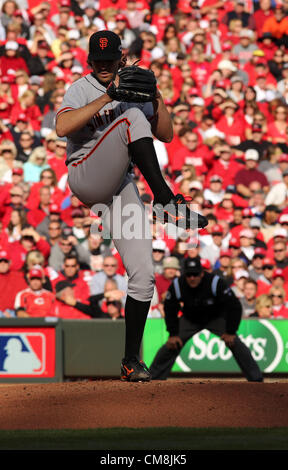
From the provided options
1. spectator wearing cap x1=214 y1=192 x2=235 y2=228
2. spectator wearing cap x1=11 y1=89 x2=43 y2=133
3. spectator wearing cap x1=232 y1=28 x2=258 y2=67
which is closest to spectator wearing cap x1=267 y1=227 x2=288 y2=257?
spectator wearing cap x1=214 y1=192 x2=235 y2=228

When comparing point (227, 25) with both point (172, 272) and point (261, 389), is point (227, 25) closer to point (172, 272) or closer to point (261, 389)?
point (172, 272)

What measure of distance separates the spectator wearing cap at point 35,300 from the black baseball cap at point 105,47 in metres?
5.55

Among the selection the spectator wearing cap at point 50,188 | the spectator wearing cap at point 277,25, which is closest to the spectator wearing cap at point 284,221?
the spectator wearing cap at point 50,188

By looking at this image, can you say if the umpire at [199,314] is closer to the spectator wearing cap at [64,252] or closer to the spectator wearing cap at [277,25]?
the spectator wearing cap at [64,252]

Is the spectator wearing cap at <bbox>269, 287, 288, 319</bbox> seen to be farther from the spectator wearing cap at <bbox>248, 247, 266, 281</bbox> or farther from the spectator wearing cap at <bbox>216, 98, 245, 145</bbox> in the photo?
the spectator wearing cap at <bbox>216, 98, 245, 145</bbox>

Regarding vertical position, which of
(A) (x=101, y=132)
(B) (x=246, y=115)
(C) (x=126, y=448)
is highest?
(B) (x=246, y=115)

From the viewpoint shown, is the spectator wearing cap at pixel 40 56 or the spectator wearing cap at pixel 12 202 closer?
Answer: the spectator wearing cap at pixel 12 202

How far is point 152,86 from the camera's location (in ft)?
18.4

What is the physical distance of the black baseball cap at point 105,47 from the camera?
5738 millimetres

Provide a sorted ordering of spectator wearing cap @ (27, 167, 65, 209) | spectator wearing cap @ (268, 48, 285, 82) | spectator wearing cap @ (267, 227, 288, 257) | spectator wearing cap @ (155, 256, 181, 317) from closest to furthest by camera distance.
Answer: spectator wearing cap @ (155, 256, 181, 317) < spectator wearing cap @ (267, 227, 288, 257) < spectator wearing cap @ (27, 167, 65, 209) < spectator wearing cap @ (268, 48, 285, 82)

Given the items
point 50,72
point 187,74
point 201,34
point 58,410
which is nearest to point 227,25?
point 201,34

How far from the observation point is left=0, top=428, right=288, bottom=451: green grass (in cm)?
461

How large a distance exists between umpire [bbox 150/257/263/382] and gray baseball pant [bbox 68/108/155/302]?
3696 millimetres

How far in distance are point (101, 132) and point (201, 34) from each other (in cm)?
1025
